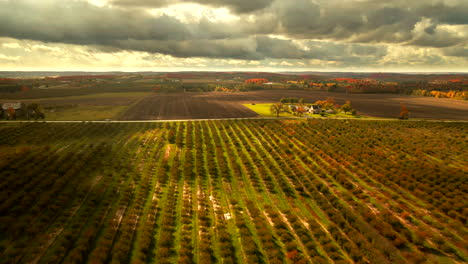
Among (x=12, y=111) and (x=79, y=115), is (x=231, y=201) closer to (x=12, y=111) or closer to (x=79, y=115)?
(x=79, y=115)

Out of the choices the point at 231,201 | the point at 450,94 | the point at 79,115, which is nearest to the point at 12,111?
the point at 79,115

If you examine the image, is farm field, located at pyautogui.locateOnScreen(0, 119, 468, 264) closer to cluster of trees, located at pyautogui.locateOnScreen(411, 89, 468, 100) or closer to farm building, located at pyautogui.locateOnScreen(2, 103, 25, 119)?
farm building, located at pyautogui.locateOnScreen(2, 103, 25, 119)

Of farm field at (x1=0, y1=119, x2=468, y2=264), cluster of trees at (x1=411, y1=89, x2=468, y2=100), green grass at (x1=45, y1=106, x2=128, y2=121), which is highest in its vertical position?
cluster of trees at (x1=411, y1=89, x2=468, y2=100)

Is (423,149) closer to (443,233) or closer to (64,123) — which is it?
(443,233)

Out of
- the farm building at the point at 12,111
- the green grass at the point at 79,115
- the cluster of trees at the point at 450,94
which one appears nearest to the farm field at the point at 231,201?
the green grass at the point at 79,115

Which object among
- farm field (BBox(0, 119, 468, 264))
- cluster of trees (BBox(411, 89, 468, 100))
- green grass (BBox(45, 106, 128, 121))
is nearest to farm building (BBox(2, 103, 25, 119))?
green grass (BBox(45, 106, 128, 121))

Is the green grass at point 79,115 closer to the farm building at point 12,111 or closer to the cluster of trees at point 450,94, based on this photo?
the farm building at point 12,111

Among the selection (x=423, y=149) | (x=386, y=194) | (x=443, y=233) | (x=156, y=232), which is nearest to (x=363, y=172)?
(x=386, y=194)

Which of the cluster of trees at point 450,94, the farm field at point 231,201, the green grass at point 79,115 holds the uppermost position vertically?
the cluster of trees at point 450,94

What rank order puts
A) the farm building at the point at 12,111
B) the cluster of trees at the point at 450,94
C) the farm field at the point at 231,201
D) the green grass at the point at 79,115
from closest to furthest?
the farm field at the point at 231,201 < the farm building at the point at 12,111 < the green grass at the point at 79,115 < the cluster of trees at the point at 450,94
